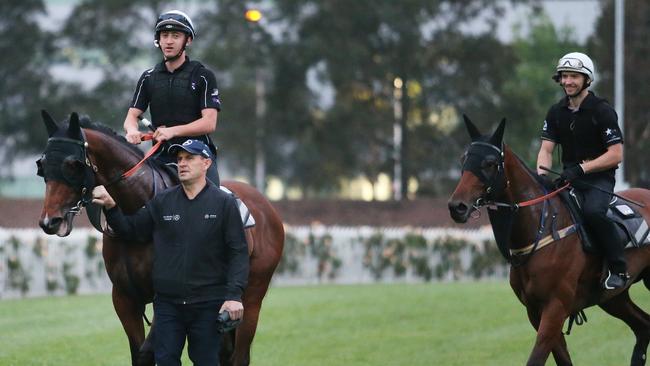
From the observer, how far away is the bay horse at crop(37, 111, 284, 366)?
841cm

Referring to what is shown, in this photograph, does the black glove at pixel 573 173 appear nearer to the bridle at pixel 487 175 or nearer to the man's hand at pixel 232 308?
the bridle at pixel 487 175

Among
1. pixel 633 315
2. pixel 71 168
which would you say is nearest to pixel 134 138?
pixel 71 168

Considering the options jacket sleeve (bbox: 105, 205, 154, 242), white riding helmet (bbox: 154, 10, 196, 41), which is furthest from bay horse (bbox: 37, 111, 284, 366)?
white riding helmet (bbox: 154, 10, 196, 41)

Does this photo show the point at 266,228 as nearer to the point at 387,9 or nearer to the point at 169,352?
the point at 169,352

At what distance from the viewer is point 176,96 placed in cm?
966

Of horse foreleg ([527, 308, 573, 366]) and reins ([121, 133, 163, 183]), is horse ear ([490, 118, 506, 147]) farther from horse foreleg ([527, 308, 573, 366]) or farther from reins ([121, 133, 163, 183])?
reins ([121, 133, 163, 183])

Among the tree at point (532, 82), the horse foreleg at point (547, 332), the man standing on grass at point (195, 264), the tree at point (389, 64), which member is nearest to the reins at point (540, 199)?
the horse foreleg at point (547, 332)

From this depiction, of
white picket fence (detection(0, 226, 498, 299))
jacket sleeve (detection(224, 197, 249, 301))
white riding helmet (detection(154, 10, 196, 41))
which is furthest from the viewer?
white picket fence (detection(0, 226, 498, 299))

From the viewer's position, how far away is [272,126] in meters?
46.9

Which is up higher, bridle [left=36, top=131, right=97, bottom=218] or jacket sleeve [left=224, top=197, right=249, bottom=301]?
bridle [left=36, top=131, right=97, bottom=218]

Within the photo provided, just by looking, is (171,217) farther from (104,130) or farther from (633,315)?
(633,315)

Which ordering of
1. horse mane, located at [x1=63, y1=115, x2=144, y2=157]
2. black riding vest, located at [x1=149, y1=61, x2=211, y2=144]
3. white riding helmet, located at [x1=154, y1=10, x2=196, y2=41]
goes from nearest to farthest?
horse mane, located at [x1=63, y1=115, x2=144, y2=157]
white riding helmet, located at [x1=154, y1=10, x2=196, y2=41]
black riding vest, located at [x1=149, y1=61, x2=211, y2=144]

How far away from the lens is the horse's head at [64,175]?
8.29 meters

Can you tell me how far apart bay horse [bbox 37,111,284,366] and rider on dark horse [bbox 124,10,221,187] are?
379 millimetres
